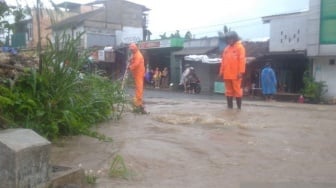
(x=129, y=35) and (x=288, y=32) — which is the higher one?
(x=129, y=35)

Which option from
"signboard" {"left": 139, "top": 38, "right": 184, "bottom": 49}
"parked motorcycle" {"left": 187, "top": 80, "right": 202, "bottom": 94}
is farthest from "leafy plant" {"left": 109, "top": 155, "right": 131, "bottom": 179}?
"signboard" {"left": 139, "top": 38, "right": 184, "bottom": 49}

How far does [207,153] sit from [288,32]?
17336mm

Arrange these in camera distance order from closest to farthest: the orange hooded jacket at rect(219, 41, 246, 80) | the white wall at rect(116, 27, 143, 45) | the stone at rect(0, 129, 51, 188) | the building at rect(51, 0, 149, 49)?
the stone at rect(0, 129, 51, 188)
the orange hooded jacket at rect(219, 41, 246, 80)
the building at rect(51, 0, 149, 49)
the white wall at rect(116, 27, 143, 45)

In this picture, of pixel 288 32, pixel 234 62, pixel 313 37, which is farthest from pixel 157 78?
pixel 234 62

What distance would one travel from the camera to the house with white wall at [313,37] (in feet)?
60.1

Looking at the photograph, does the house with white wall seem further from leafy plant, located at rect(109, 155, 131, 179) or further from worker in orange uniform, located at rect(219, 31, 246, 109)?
leafy plant, located at rect(109, 155, 131, 179)

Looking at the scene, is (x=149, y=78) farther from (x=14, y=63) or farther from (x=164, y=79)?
(x=14, y=63)

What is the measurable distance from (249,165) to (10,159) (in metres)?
2.34

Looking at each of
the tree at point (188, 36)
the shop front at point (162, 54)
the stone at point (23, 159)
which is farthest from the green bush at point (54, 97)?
the tree at point (188, 36)

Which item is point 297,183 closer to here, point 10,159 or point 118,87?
point 10,159

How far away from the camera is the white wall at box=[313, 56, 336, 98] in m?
19.1

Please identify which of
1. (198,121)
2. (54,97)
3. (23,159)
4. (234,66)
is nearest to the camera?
(23,159)

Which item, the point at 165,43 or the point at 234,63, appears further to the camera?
the point at 165,43

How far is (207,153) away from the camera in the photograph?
4953mm
